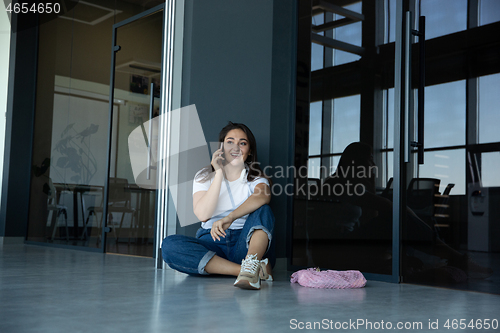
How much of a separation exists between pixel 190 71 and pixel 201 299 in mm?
1641

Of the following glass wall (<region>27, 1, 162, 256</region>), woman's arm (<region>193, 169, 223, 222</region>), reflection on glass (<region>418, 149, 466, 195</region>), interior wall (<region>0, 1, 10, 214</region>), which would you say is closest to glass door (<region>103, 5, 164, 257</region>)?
glass wall (<region>27, 1, 162, 256</region>)

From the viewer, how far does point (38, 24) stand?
17.5 ft

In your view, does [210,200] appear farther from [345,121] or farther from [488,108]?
A: [488,108]

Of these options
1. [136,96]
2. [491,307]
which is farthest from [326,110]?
[136,96]

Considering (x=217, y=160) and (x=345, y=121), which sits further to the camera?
(x=345, y=121)

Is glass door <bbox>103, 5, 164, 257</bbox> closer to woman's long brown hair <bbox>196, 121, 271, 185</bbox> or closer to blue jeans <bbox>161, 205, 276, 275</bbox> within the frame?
woman's long brown hair <bbox>196, 121, 271, 185</bbox>

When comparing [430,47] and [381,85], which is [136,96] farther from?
[430,47]

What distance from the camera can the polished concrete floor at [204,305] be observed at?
132 centimetres

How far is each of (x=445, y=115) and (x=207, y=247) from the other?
1.35m

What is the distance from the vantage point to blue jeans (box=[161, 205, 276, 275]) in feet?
7.59

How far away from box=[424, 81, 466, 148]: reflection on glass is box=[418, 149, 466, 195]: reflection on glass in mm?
47

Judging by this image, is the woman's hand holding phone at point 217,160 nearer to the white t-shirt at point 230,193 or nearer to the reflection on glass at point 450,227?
the white t-shirt at point 230,193

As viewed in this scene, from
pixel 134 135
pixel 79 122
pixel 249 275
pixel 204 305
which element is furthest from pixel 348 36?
pixel 79 122

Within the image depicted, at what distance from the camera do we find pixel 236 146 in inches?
103
